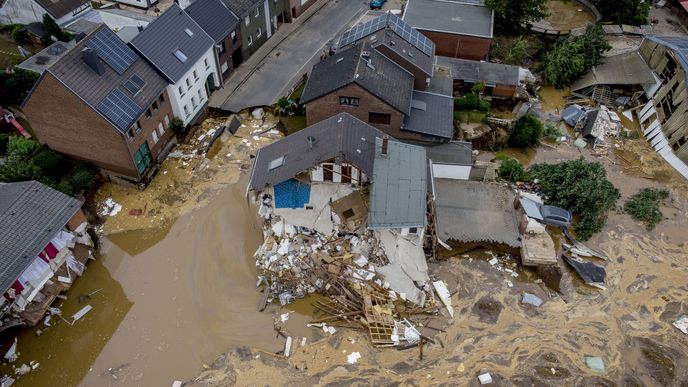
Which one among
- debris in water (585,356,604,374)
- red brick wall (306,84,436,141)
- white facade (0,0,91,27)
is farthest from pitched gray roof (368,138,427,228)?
white facade (0,0,91,27)

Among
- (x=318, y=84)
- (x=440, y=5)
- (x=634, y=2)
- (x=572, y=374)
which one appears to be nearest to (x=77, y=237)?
(x=318, y=84)

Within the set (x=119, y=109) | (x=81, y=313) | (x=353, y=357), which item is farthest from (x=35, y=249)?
(x=353, y=357)

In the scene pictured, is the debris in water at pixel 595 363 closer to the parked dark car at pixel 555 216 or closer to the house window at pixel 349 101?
the parked dark car at pixel 555 216

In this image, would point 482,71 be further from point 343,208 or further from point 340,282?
point 340,282

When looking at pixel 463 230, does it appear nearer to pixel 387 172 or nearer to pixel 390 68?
pixel 387 172

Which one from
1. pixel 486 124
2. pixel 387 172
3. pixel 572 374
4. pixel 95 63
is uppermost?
pixel 95 63

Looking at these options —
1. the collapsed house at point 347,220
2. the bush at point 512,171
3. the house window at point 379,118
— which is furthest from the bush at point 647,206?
the house window at point 379,118
